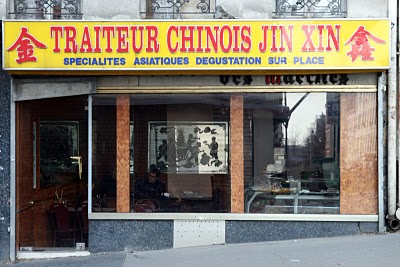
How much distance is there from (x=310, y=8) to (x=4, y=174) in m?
5.53

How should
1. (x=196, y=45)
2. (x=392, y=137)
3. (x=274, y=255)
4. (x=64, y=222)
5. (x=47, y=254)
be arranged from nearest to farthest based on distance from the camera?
(x=274, y=255), (x=196, y=45), (x=392, y=137), (x=47, y=254), (x=64, y=222)

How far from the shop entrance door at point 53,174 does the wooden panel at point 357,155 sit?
4.18 meters

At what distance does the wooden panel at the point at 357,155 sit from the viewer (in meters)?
9.19

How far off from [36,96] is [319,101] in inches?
177

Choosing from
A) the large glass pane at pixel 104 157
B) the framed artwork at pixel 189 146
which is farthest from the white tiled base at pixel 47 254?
the framed artwork at pixel 189 146

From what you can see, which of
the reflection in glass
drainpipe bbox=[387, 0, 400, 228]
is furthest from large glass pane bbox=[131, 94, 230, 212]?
drainpipe bbox=[387, 0, 400, 228]

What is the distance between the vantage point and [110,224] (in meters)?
9.29

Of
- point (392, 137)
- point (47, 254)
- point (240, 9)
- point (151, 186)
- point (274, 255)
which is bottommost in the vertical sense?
point (47, 254)

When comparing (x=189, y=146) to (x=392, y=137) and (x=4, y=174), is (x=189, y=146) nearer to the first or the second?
(x=4, y=174)

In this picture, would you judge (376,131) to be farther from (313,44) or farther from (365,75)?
(313,44)

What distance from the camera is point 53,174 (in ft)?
32.4

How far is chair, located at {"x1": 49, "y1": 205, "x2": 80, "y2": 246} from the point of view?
9680 millimetres

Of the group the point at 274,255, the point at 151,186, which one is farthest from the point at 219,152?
the point at 274,255

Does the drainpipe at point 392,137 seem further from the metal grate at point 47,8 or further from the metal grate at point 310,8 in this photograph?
the metal grate at point 47,8
